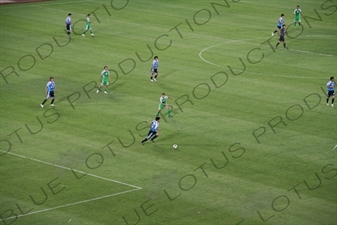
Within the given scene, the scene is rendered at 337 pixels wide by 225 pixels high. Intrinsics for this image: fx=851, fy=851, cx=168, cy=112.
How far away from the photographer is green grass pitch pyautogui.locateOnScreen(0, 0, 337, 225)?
33.0 m

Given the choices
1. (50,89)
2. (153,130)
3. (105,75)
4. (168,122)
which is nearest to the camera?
(153,130)

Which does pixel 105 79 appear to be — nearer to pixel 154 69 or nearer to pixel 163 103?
pixel 154 69

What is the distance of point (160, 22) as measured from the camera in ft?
218

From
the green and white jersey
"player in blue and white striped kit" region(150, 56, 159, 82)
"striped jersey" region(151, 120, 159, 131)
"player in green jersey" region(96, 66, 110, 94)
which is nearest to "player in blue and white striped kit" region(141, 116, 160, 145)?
"striped jersey" region(151, 120, 159, 131)

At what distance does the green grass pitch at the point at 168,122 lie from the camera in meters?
33.0

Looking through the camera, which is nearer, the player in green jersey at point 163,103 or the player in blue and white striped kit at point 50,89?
the player in green jersey at point 163,103

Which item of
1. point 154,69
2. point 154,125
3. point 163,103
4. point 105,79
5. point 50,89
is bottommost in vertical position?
point 154,125

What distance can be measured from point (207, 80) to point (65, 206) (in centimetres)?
2018

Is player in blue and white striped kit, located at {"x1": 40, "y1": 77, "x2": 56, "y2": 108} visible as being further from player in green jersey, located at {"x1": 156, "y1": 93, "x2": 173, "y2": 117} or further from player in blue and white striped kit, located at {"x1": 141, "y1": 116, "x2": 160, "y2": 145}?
player in blue and white striped kit, located at {"x1": 141, "y1": 116, "x2": 160, "y2": 145}

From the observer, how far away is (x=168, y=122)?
42688mm

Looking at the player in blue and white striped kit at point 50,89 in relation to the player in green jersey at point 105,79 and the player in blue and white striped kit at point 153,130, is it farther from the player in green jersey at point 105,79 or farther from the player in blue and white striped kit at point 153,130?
the player in blue and white striped kit at point 153,130

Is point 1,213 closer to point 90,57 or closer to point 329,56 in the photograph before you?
point 90,57

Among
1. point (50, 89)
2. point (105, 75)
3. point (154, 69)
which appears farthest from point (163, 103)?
point (154, 69)

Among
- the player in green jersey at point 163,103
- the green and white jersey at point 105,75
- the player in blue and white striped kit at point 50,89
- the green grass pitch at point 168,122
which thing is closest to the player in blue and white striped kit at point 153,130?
the green grass pitch at point 168,122
